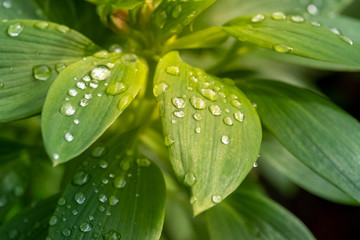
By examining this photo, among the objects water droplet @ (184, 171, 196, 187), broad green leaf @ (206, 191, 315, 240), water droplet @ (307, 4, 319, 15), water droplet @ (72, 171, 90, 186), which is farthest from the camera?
water droplet @ (307, 4, 319, 15)

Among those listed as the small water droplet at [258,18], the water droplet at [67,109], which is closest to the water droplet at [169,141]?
the water droplet at [67,109]

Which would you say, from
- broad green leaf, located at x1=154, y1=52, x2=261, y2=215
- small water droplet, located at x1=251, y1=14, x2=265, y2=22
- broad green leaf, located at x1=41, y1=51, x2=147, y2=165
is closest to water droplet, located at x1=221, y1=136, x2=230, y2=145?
broad green leaf, located at x1=154, y1=52, x2=261, y2=215

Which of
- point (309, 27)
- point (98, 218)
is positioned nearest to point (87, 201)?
point (98, 218)

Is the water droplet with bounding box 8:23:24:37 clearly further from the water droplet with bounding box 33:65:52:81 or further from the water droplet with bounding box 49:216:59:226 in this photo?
the water droplet with bounding box 49:216:59:226

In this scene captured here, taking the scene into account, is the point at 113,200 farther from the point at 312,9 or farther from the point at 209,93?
the point at 312,9

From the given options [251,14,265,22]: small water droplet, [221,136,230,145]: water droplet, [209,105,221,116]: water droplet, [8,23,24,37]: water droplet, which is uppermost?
[8,23,24,37]: water droplet
